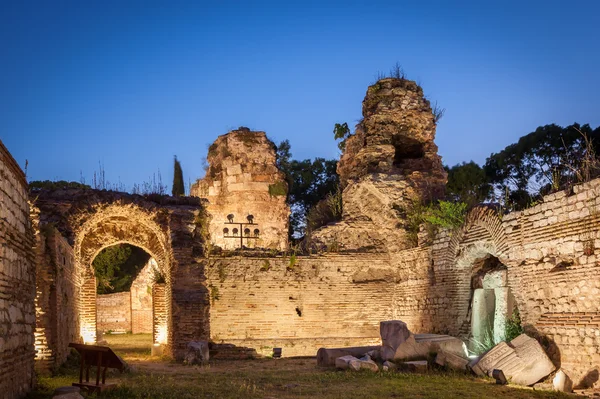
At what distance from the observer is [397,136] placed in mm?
20469

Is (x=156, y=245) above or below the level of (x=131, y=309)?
above

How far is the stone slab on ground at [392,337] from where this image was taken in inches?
504

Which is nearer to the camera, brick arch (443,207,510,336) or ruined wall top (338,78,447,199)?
brick arch (443,207,510,336)

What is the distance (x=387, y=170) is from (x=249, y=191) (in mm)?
8095

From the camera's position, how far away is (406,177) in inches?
760

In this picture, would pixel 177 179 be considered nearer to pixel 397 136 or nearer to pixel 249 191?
pixel 249 191

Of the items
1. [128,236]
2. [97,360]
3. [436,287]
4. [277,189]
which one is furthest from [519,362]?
[277,189]

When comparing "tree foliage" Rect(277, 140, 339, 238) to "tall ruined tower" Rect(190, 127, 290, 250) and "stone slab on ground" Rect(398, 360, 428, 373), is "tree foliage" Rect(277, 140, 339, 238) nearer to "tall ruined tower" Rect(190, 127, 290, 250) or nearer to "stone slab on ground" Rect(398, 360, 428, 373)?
"tall ruined tower" Rect(190, 127, 290, 250)

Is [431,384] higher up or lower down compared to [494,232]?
lower down

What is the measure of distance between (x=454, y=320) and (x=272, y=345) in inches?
197

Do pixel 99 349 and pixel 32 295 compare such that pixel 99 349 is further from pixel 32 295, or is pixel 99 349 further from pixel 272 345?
pixel 272 345

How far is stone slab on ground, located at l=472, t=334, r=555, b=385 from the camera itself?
35.5 feet

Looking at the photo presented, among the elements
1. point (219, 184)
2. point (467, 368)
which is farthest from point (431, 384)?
point (219, 184)

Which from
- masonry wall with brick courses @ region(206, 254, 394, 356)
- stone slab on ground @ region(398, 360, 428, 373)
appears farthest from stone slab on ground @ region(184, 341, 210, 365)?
stone slab on ground @ region(398, 360, 428, 373)
